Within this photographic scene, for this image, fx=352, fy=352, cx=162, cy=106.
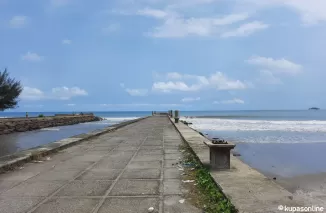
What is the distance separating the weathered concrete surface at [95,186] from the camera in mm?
4945

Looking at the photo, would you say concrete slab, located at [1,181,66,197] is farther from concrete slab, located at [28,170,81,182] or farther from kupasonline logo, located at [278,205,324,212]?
kupasonline logo, located at [278,205,324,212]

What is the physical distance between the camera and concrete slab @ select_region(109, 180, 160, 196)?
571 centimetres

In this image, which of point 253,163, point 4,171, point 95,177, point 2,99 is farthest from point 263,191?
point 2,99

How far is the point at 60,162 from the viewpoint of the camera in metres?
9.06

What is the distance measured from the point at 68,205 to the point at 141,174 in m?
2.41

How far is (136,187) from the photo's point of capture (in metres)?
6.07

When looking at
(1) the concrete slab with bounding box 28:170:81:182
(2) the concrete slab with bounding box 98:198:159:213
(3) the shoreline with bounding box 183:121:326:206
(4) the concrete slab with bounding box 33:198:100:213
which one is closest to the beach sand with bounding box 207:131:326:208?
(3) the shoreline with bounding box 183:121:326:206

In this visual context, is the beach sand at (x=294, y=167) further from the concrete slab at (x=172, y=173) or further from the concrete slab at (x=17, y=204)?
the concrete slab at (x=17, y=204)

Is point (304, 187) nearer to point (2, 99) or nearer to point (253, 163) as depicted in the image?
point (253, 163)

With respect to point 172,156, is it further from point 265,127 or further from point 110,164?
point 265,127

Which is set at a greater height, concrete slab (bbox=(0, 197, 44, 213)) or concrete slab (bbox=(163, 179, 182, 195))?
concrete slab (bbox=(163, 179, 182, 195))

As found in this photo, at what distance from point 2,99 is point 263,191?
42.2 metres

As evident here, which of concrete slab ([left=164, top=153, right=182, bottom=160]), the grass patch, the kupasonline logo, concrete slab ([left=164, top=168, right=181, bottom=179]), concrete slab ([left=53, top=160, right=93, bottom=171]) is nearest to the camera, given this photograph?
the kupasonline logo

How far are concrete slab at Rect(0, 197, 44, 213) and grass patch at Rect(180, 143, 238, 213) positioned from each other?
7.66 feet
